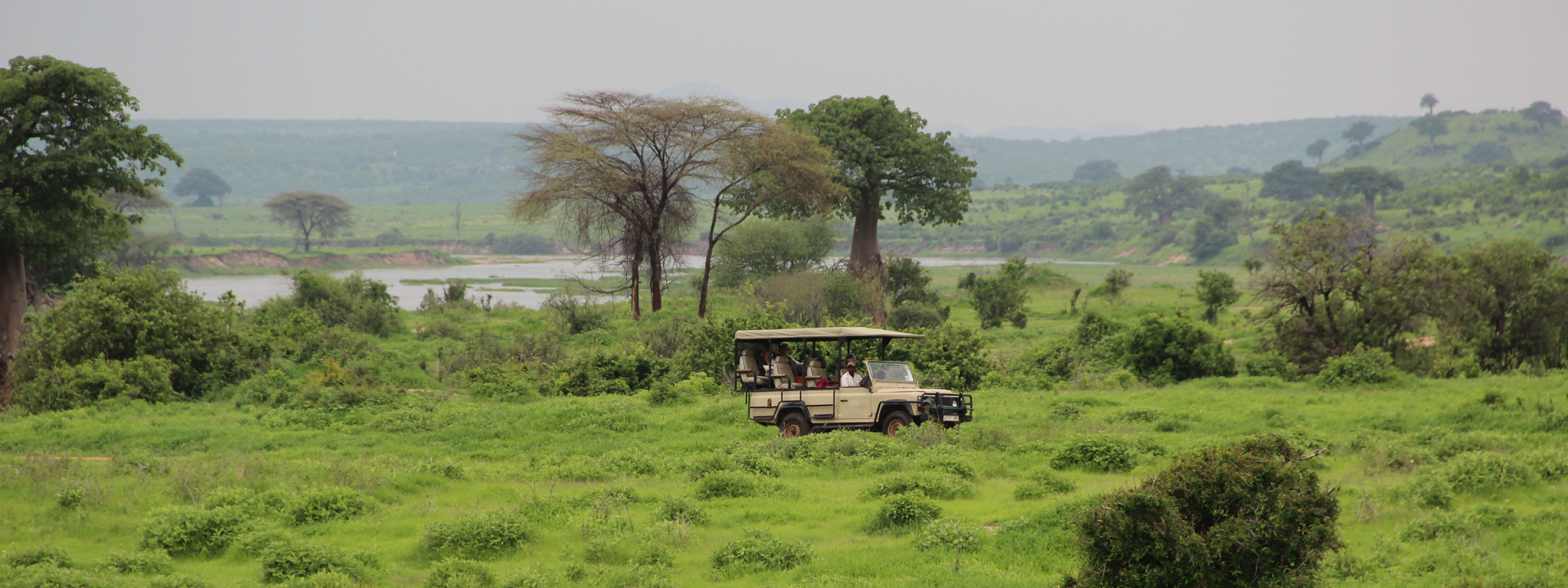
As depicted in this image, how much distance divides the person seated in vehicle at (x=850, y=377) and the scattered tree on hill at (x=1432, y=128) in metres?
177

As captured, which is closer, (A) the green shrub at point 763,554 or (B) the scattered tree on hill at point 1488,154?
(A) the green shrub at point 763,554

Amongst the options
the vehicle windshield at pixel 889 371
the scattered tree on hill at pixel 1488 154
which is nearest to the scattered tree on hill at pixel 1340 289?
the vehicle windshield at pixel 889 371

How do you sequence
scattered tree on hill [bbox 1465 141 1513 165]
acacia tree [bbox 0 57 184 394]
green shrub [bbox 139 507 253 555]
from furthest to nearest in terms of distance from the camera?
1. scattered tree on hill [bbox 1465 141 1513 165]
2. acacia tree [bbox 0 57 184 394]
3. green shrub [bbox 139 507 253 555]

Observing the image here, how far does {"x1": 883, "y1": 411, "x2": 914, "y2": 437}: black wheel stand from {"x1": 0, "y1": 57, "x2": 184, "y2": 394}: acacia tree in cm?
1851

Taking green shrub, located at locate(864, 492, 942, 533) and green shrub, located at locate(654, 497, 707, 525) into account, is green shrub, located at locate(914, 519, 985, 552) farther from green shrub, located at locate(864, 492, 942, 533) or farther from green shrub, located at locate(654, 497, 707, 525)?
green shrub, located at locate(654, 497, 707, 525)

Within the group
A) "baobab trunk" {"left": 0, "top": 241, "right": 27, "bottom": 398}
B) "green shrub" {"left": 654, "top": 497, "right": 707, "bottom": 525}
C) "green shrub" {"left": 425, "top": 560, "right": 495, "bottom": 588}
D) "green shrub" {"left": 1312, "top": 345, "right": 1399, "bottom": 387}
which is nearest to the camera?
"green shrub" {"left": 425, "top": 560, "right": 495, "bottom": 588}

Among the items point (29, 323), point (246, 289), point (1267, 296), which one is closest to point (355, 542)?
point (29, 323)

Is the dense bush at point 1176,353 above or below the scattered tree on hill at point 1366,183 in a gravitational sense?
below

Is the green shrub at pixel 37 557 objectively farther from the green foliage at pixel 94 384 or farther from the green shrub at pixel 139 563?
the green foliage at pixel 94 384

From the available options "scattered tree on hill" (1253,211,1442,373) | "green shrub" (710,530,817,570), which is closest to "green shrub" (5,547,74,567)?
"green shrub" (710,530,817,570)

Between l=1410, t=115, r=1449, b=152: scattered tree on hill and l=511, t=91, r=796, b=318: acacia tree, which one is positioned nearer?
l=511, t=91, r=796, b=318: acacia tree

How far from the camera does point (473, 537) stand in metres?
10.0

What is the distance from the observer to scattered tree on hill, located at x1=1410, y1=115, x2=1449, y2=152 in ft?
529

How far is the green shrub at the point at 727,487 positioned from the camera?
12.5 meters
